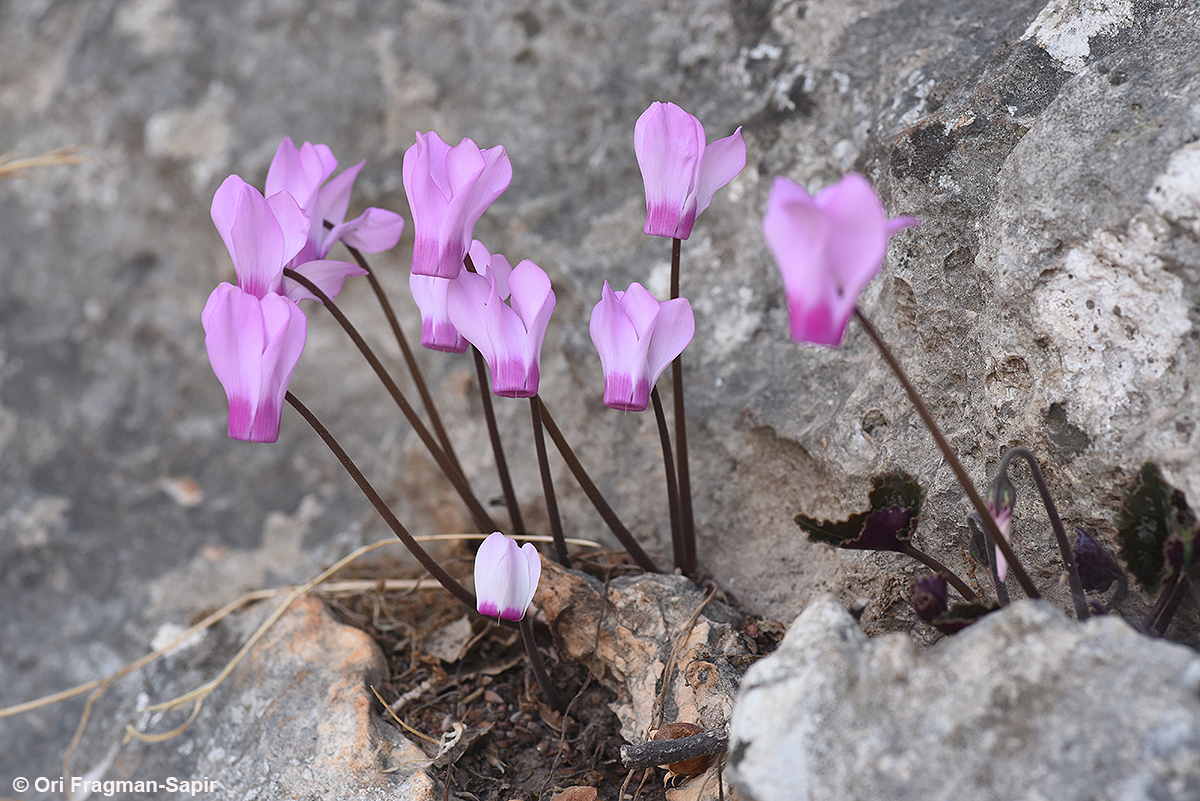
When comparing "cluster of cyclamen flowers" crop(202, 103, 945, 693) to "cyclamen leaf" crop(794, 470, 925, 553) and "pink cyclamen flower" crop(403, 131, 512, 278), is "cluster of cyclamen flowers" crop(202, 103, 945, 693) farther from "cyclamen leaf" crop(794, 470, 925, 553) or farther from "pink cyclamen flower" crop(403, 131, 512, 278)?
"cyclamen leaf" crop(794, 470, 925, 553)

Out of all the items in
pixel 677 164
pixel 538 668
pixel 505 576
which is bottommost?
pixel 538 668

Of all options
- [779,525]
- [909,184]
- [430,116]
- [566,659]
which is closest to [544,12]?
[430,116]

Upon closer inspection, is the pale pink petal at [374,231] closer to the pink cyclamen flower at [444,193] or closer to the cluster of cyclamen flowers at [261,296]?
the cluster of cyclamen flowers at [261,296]

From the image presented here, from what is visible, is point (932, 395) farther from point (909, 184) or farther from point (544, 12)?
A: point (544, 12)

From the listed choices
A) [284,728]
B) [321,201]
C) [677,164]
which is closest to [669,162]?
[677,164]

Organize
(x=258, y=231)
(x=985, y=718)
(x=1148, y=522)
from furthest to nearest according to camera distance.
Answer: (x=258, y=231) → (x=1148, y=522) → (x=985, y=718)

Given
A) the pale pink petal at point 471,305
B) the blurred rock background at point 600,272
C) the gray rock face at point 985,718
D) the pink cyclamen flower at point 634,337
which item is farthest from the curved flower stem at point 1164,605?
the pale pink petal at point 471,305

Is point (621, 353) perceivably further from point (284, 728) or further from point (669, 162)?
point (284, 728)
